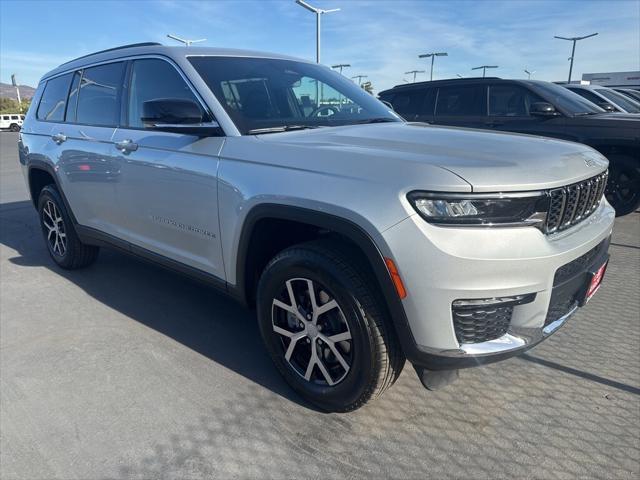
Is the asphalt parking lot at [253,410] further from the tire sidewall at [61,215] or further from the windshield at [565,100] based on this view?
the windshield at [565,100]

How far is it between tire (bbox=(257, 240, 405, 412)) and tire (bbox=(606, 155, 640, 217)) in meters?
5.61

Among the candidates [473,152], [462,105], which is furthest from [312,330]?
[462,105]

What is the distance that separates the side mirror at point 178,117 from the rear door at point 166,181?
0.23ft

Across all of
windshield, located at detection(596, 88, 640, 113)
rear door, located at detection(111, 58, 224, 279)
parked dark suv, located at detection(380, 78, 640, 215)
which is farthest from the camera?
windshield, located at detection(596, 88, 640, 113)

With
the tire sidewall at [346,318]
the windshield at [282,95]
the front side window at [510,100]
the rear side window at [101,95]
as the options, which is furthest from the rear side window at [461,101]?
the tire sidewall at [346,318]

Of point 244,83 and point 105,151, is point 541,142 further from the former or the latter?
point 105,151

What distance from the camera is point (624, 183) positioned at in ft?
21.2

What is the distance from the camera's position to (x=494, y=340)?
2.04 meters

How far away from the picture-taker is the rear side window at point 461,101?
291 inches

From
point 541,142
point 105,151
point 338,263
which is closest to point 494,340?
point 338,263

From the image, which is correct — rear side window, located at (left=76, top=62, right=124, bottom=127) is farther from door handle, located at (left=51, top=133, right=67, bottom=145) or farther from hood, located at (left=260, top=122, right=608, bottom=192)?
hood, located at (left=260, top=122, right=608, bottom=192)

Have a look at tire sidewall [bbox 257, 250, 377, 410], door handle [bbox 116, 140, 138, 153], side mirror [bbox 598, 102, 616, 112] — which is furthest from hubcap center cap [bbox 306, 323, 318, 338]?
side mirror [bbox 598, 102, 616, 112]

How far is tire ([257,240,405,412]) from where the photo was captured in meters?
2.17

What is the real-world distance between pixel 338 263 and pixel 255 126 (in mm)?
1031
